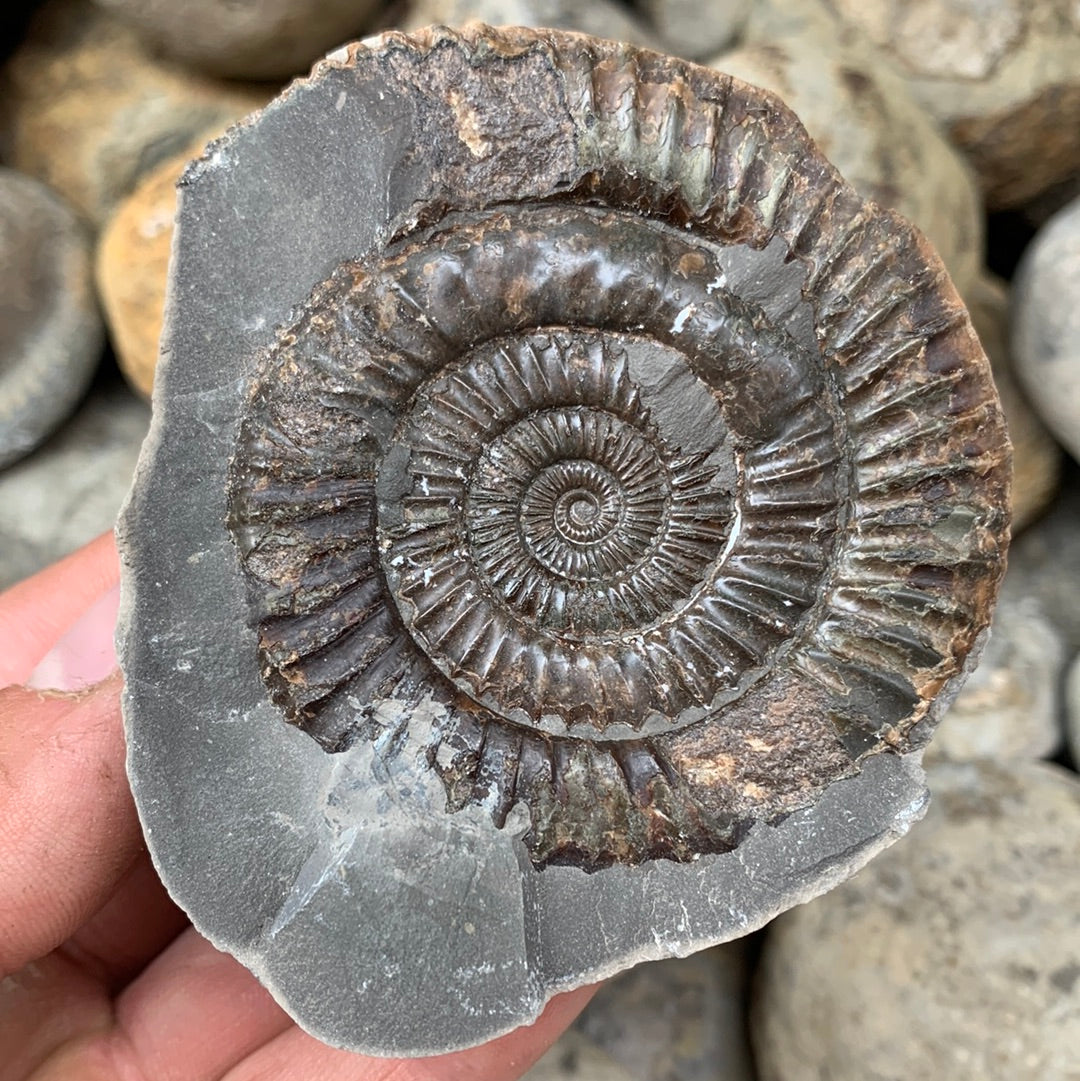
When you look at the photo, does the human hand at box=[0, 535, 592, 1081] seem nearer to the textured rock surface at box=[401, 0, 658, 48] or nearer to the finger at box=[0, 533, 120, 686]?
the finger at box=[0, 533, 120, 686]

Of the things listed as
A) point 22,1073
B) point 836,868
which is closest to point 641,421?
point 836,868

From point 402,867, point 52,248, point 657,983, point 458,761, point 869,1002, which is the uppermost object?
point 458,761

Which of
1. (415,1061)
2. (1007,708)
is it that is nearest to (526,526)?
(415,1061)

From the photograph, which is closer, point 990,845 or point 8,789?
point 8,789

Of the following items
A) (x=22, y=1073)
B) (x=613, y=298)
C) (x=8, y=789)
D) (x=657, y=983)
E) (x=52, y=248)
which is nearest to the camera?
(x=613, y=298)

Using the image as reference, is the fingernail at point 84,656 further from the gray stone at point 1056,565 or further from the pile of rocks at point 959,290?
the gray stone at point 1056,565

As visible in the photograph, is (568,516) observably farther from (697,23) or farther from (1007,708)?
(697,23)

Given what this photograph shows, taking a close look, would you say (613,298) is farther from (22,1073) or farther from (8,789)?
(22,1073)
